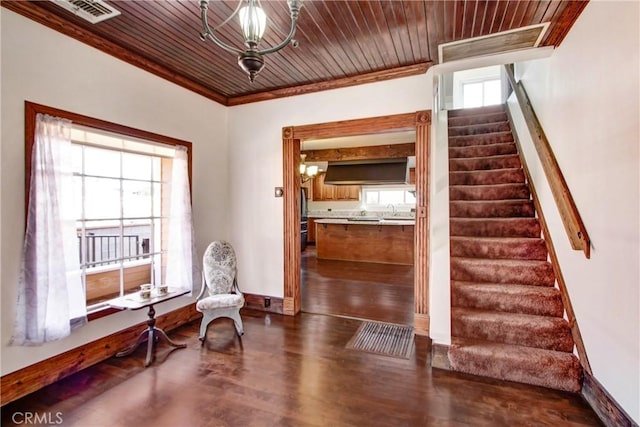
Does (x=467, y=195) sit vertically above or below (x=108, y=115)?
below

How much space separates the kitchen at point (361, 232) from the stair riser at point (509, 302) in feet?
2.76

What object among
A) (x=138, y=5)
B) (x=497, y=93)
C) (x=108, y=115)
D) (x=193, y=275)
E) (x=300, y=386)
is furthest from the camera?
(x=497, y=93)

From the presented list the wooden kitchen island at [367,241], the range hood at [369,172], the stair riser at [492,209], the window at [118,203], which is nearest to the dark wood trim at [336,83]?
the window at [118,203]

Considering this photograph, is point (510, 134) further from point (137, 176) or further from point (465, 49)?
point (137, 176)

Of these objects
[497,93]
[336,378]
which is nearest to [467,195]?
[336,378]

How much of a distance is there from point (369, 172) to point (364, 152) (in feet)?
3.45

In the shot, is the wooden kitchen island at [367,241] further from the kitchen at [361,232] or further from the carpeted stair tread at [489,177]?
the carpeted stair tread at [489,177]

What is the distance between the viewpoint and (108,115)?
271cm

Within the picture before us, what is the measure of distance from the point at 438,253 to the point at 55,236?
2992mm

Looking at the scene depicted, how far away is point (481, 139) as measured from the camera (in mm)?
4414

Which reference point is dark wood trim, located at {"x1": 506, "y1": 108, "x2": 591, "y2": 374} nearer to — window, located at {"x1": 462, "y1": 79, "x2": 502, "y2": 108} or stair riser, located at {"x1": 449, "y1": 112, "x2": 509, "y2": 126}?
stair riser, located at {"x1": 449, "y1": 112, "x2": 509, "y2": 126}

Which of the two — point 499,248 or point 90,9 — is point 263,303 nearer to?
point 499,248

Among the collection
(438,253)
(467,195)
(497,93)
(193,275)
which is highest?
(497,93)

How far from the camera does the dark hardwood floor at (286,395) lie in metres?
1.94
